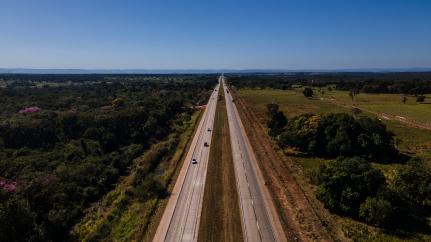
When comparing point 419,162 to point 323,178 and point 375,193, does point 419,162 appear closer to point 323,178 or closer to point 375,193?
point 375,193

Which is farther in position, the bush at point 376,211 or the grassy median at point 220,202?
the bush at point 376,211

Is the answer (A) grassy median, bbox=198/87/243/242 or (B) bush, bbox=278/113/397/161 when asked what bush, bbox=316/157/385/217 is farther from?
(B) bush, bbox=278/113/397/161

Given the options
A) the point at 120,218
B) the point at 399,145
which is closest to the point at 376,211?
the point at 120,218

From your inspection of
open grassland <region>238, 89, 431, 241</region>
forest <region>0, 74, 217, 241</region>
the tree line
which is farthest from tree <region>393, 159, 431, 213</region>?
forest <region>0, 74, 217, 241</region>

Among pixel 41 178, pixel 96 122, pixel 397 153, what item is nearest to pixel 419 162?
pixel 397 153

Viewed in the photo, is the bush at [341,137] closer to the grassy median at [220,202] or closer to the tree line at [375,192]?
the grassy median at [220,202]

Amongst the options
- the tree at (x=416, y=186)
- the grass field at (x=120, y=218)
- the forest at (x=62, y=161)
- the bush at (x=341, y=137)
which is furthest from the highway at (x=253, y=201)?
the tree at (x=416, y=186)
